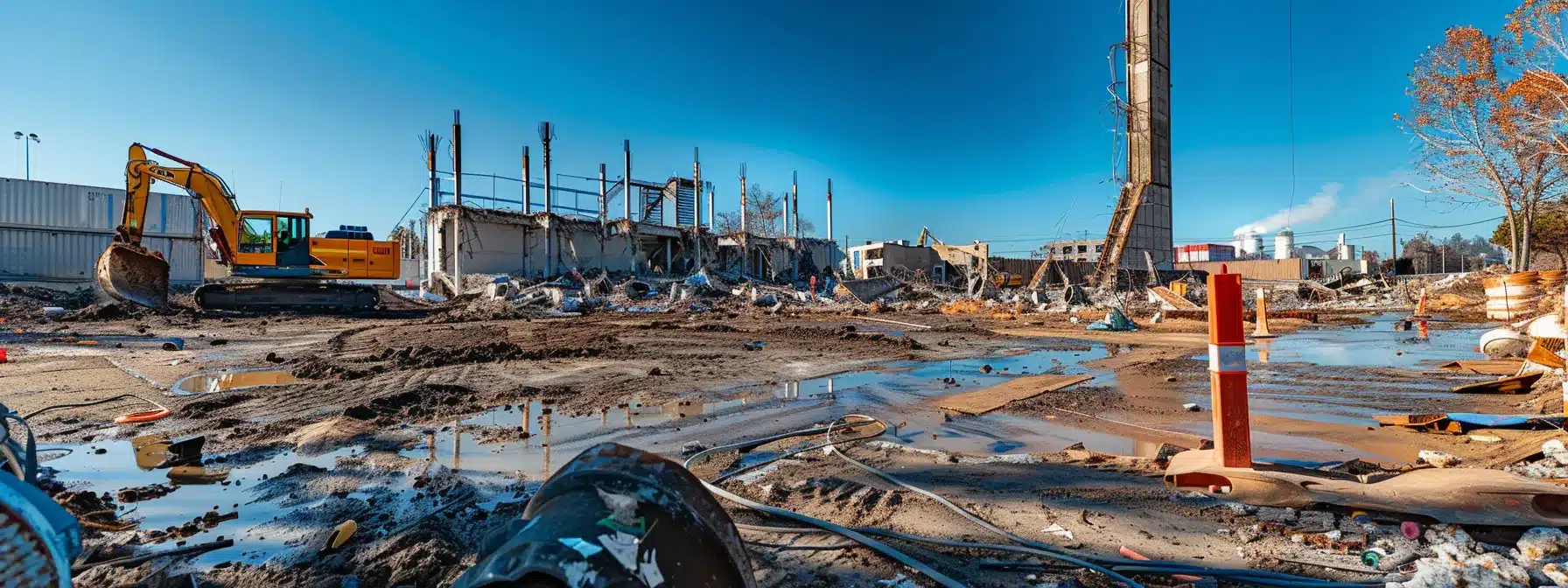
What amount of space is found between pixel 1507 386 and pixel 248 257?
2482 cm

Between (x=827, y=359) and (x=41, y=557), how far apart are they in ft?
28.2

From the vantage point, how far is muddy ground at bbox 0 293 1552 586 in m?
2.62

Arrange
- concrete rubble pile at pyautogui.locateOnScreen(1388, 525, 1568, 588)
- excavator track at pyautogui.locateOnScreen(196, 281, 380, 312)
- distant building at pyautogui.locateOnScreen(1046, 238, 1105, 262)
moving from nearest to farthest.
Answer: concrete rubble pile at pyautogui.locateOnScreen(1388, 525, 1568, 588) → excavator track at pyautogui.locateOnScreen(196, 281, 380, 312) → distant building at pyautogui.locateOnScreen(1046, 238, 1105, 262)

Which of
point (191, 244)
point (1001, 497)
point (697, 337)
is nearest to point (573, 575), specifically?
point (1001, 497)

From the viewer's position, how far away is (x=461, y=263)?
2616 cm

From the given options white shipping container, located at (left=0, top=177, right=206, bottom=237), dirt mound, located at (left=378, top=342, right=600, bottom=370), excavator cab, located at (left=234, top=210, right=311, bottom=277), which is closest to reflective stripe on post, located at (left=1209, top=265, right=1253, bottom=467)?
dirt mound, located at (left=378, top=342, right=600, bottom=370)

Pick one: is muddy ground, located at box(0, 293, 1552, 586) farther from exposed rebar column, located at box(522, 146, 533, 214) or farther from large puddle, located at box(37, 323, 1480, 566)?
exposed rebar column, located at box(522, 146, 533, 214)

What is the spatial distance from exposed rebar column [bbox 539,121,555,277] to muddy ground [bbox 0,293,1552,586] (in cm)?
1853

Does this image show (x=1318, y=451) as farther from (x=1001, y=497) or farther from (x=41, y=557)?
(x=41, y=557)

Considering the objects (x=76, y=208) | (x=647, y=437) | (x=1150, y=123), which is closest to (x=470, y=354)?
(x=647, y=437)

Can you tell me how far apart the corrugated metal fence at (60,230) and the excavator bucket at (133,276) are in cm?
1210

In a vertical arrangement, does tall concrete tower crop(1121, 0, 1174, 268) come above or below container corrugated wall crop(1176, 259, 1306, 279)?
above

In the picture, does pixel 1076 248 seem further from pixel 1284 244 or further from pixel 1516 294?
pixel 1516 294

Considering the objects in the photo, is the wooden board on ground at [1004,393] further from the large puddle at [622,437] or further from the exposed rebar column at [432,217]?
the exposed rebar column at [432,217]
